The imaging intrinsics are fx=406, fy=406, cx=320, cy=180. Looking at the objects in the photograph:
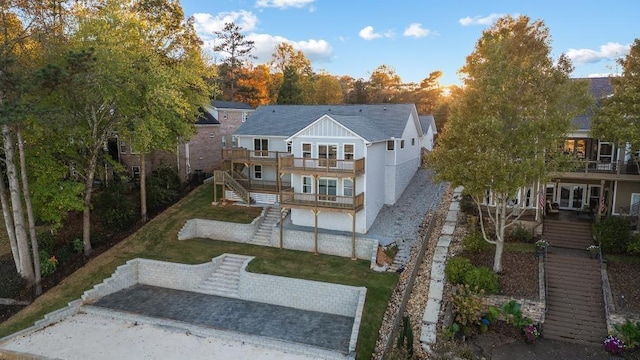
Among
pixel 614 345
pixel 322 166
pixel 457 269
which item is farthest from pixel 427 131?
pixel 614 345

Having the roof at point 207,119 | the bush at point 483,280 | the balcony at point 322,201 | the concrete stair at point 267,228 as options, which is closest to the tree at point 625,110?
the bush at point 483,280

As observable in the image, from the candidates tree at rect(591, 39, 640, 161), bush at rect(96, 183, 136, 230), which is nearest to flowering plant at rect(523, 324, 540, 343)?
tree at rect(591, 39, 640, 161)

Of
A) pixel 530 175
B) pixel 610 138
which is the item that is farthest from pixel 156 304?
pixel 610 138

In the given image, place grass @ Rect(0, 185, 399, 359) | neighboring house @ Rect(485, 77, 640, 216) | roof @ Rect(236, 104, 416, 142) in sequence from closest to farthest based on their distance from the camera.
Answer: grass @ Rect(0, 185, 399, 359) < neighboring house @ Rect(485, 77, 640, 216) < roof @ Rect(236, 104, 416, 142)

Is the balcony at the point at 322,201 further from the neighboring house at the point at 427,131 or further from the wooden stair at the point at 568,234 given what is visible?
the neighboring house at the point at 427,131

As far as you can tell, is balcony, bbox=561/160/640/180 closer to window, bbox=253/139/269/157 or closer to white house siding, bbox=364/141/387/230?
white house siding, bbox=364/141/387/230
